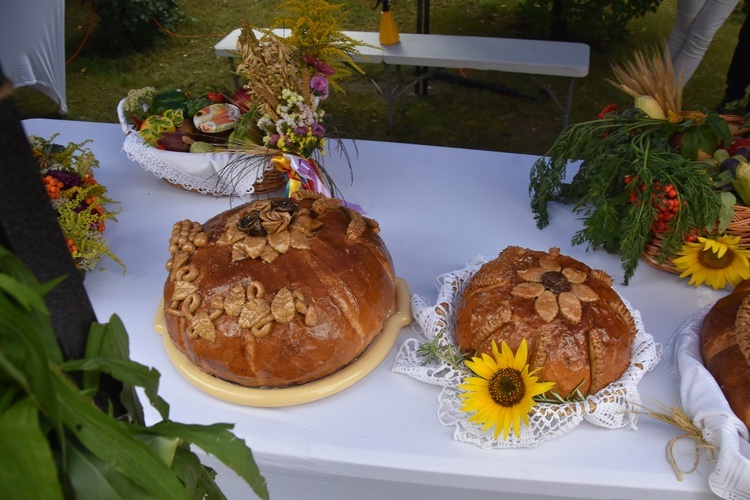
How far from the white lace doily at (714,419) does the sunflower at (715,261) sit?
0.20 meters

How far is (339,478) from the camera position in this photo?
52.1 inches

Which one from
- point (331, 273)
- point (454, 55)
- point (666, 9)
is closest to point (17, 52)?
point (454, 55)

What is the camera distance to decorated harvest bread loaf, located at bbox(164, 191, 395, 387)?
1.25m

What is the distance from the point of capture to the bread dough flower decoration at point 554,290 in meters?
1.24

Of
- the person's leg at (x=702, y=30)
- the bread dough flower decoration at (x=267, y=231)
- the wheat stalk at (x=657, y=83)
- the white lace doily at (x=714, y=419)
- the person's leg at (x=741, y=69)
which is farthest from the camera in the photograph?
the person's leg at (x=741, y=69)

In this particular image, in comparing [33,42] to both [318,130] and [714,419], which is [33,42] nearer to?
[318,130]

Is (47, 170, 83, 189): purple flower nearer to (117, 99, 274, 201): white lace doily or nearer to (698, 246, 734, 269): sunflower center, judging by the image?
(117, 99, 274, 201): white lace doily

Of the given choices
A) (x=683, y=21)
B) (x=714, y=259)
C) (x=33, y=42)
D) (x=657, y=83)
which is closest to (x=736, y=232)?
(x=714, y=259)

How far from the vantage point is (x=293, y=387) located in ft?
4.34

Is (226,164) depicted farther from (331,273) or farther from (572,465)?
(572,465)

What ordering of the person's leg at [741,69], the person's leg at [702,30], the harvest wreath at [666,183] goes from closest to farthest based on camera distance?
the harvest wreath at [666,183] < the person's leg at [702,30] < the person's leg at [741,69]

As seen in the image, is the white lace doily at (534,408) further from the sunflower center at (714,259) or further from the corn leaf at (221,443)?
the corn leaf at (221,443)

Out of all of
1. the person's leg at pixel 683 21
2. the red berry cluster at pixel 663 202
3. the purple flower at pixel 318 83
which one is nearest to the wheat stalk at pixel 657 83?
the red berry cluster at pixel 663 202

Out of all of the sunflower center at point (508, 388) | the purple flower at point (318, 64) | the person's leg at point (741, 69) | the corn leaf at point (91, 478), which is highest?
the corn leaf at point (91, 478)
